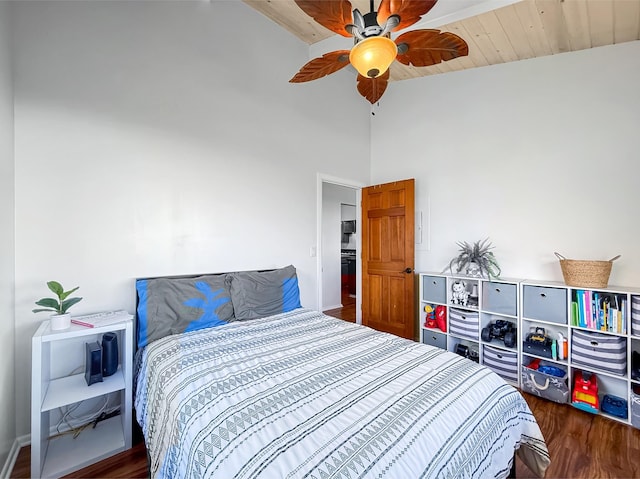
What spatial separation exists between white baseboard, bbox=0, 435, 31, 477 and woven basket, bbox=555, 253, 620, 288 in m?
3.81

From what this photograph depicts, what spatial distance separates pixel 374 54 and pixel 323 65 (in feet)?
1.43

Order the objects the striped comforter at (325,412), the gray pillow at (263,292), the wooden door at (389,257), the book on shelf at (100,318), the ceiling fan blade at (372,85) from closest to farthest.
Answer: the striped comforter at (325,412), the book on shelf at (100,318), the ceiling fan blade at (372,85), the gray pillow at (263,292), the wooden door at (389,257)

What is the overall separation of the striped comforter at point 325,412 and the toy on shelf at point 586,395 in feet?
3.81

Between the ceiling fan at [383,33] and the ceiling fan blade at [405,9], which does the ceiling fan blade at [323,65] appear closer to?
the ceiling fan at [383,33]

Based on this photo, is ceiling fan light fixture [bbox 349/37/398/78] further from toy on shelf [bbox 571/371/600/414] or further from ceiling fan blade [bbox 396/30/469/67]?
toy on shelf [bbox 571/371/600/414]

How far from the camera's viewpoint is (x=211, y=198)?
250 cm

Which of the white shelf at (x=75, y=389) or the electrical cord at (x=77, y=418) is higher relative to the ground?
the white shelf at (x=75, y=389)

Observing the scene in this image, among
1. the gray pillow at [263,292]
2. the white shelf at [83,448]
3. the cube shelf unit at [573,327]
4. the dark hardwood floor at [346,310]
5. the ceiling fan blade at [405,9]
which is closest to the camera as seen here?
the ceiling fan blade at [405,9]

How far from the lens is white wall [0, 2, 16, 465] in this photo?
1.45 metres

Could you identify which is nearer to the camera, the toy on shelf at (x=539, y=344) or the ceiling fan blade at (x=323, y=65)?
the ceiling fan blade at (x=323, y=65)

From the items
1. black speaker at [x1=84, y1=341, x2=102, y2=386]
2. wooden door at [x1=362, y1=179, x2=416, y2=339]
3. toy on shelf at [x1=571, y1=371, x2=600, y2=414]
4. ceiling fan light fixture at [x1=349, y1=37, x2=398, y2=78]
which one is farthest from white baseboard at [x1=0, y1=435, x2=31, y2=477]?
toy on shelf at [x1=571, y1=371, x2=600, y2=414]

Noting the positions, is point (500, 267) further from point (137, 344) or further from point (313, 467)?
point (137, 344)

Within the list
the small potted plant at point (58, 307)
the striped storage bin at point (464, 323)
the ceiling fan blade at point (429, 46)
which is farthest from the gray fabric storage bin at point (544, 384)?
the small potted plant at point (58, 307)

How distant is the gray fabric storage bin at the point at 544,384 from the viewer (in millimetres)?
2268
